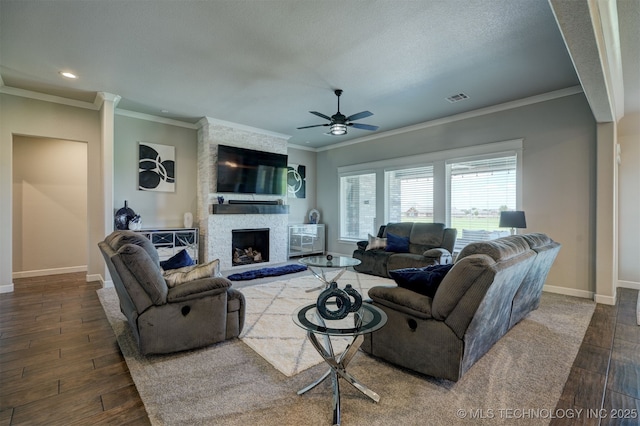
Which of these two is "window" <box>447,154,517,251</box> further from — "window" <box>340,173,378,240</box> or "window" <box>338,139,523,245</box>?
"window" <box>340,173,378,240</box>

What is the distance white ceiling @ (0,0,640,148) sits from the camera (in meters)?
2.62

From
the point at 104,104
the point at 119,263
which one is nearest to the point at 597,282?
the point at 119,263

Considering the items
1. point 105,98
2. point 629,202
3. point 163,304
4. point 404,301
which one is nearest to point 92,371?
point 163,304

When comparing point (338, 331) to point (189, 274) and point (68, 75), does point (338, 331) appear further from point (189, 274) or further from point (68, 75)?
point (68, 75)

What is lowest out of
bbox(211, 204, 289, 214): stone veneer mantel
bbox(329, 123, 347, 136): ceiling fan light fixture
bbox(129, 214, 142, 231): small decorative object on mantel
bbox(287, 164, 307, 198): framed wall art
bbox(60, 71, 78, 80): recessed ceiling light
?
bbox(129, 214, 142, 231): small decorative object on mantel

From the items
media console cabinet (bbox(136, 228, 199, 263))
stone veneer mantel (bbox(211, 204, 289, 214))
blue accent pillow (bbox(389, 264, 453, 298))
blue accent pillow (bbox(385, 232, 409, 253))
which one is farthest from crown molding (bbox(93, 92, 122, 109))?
blue accent pillow (bbox(385, 232, 409, 253))

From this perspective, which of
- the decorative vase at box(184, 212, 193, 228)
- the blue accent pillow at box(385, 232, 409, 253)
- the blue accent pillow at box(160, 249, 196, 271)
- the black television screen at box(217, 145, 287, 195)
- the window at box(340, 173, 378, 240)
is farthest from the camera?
the window at box(340, 173, 378, 240)

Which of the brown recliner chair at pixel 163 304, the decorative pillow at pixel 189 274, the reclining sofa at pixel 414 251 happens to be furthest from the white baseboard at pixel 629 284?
the decorative pillow at pixel 189 274

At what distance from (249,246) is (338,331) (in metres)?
5.26

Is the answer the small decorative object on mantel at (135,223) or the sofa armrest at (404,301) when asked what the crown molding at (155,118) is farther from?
the sofa armrest at (404,301)

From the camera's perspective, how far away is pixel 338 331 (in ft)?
5.52

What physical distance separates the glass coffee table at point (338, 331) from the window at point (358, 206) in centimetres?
512

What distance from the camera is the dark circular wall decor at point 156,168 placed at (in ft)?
17.9

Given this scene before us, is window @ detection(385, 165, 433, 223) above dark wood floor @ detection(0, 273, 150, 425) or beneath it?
above
